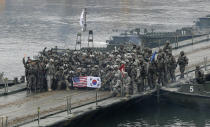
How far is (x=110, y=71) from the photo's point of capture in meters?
37.3

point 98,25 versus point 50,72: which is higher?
Result: point 98,25

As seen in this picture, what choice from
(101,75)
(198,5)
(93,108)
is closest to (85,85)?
(101,75)

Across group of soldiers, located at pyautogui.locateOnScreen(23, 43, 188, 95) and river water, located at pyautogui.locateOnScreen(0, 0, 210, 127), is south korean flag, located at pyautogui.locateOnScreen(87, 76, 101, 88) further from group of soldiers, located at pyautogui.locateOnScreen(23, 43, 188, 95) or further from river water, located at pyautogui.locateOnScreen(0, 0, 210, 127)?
river water, located at pyautogui.locateOnScreen(0, 0, 210, 127)

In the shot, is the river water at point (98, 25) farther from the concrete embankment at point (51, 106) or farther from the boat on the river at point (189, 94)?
the concrete embankment at point (51, 106)

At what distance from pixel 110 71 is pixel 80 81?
6.26 feet

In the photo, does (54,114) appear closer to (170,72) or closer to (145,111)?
(145,111)

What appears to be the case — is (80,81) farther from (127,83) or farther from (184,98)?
(184,98)

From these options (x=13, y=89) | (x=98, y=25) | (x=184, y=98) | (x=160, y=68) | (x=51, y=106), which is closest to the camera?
(x=51, y=106)

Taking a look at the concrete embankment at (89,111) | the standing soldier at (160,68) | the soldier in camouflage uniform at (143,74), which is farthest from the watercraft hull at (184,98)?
the soldier in camouflage uniform at (143,74)

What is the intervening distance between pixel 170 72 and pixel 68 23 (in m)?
68.2

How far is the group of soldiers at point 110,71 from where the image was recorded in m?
36.7

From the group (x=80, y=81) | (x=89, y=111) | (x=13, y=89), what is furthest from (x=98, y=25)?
(x=89, y=111)

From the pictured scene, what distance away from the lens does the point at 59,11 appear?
429ft

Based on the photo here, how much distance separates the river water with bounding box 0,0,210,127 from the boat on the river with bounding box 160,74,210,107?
54 cm
